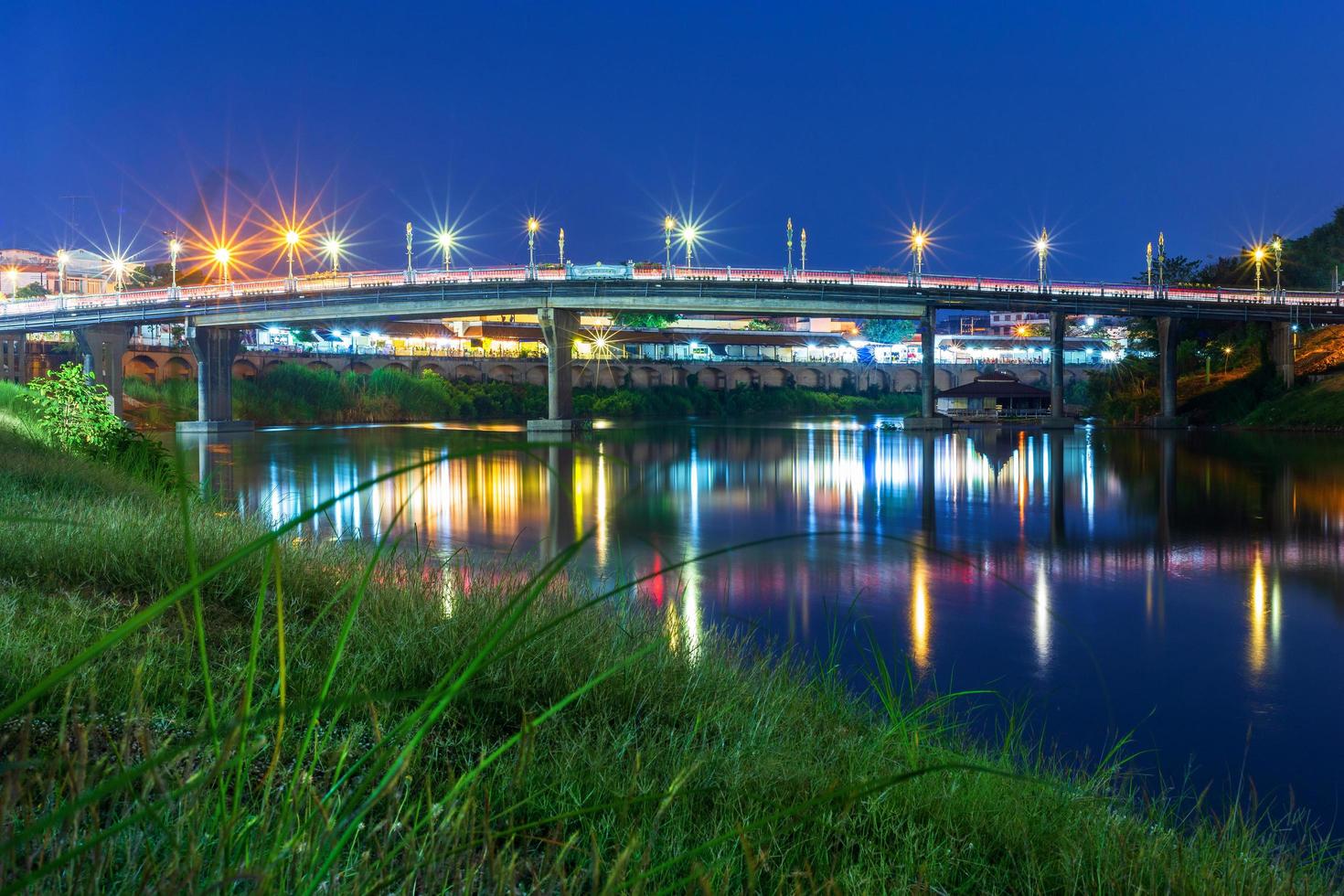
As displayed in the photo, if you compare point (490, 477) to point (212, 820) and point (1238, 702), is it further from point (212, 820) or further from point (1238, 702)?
point (212, 820)

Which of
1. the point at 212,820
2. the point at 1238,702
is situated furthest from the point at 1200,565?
the point at 212,820

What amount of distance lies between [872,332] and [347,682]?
13252cm

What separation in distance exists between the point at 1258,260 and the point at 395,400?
7322cm

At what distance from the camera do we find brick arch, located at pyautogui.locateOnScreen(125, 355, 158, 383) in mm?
87662

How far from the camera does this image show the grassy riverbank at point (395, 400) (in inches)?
3297

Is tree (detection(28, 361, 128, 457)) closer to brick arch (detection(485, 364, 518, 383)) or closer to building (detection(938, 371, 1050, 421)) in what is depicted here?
building (detection(938, 371, 1050, 421))

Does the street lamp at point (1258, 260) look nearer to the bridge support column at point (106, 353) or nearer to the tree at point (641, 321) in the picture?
the tree at point (641, 321)

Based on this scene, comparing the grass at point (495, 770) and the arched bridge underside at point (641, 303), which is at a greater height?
the arched bridge underside at point (641, 303)

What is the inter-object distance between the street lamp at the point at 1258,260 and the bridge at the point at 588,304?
1.35m

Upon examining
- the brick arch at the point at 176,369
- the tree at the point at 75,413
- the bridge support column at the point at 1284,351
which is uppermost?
the brick arch at the point at 176,369

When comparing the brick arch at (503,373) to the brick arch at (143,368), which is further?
the brick arch at (503,373)

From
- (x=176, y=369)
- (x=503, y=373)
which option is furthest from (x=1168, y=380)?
(x=176, y=369)

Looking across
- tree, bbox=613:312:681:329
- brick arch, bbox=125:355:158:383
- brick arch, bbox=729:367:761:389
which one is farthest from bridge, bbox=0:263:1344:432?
brick arch, bbox=729:367:761:389

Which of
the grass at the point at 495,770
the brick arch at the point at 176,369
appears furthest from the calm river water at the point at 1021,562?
the brick arch at the point at 176,369
